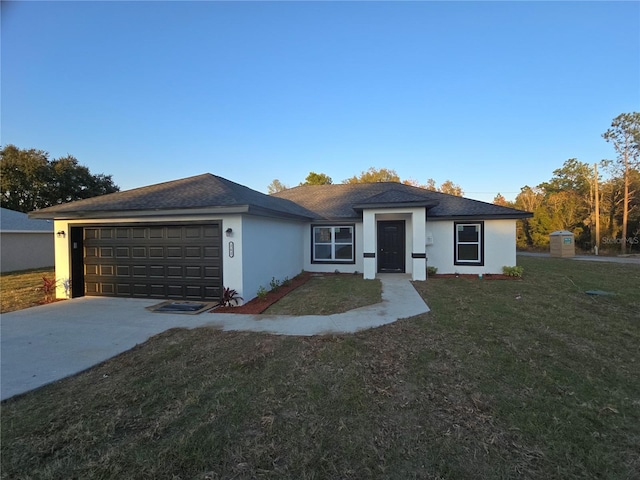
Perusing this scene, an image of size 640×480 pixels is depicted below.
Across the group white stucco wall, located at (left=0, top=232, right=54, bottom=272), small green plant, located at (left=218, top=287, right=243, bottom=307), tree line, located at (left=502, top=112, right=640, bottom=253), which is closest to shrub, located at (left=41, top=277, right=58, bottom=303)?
small green plant, located at (left=218, top=287, right=243, bottom=307)

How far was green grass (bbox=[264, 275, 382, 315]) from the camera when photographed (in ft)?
22.7

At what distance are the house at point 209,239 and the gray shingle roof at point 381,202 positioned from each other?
0.07 m

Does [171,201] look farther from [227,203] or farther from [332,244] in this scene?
[332,244]

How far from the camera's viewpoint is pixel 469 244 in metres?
11.8

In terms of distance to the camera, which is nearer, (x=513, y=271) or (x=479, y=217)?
(x=513, y=271)

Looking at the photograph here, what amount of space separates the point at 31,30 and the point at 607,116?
3853 cm

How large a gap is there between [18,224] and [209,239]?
16079 millimetres

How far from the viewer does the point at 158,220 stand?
8078 mm

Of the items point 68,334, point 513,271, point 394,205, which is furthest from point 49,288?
point 513,271

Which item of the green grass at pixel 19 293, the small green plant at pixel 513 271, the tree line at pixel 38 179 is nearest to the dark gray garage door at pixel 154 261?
the green grass at pixel 19 293

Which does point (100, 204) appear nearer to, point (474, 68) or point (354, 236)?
point (354, 236)

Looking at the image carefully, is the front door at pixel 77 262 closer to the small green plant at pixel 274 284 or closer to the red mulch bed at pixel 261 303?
the red mulch bed at pixel 261 303

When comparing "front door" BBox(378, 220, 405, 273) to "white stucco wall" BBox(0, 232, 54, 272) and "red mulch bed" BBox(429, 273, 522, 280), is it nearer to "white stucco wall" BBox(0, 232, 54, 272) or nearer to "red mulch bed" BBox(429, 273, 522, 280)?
"red mulch bed" BBox(429, 273, 522, 280)

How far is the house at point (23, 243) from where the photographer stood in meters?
15.3
